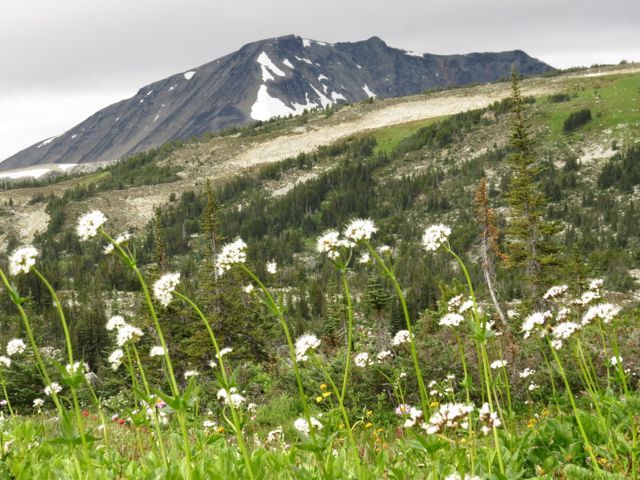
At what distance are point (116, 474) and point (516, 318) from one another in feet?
76.8

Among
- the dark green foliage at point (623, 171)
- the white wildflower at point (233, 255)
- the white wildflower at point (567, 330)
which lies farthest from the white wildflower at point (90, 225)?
the dark green foliage at point (623, 171)

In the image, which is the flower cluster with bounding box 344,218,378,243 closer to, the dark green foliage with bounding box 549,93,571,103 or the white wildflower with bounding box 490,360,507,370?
the white wildflower with bounding box 490,360,507,370

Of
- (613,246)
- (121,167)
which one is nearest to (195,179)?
(121,167)

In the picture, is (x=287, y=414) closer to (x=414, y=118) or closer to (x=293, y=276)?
(x=293, y=276)

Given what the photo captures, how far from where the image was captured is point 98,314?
60688 mm

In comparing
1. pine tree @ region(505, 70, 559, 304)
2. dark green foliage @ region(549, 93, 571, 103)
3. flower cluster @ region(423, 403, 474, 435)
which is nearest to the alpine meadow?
flower cluster @ region(423, 403, 474, 435)

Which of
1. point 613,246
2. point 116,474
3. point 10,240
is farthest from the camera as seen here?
point 10,240

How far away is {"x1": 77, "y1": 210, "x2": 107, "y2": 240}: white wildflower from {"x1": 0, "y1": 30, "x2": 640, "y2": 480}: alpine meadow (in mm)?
30

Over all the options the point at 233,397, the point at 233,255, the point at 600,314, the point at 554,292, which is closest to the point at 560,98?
the point at 554,292

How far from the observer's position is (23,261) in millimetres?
3643

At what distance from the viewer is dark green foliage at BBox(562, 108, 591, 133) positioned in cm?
10619

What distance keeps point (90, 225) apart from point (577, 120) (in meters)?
119

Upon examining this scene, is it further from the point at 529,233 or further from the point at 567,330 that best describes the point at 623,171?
the point at 567,330

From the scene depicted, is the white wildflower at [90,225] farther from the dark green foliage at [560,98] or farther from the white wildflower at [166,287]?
the dark green foliage at [560,98]
